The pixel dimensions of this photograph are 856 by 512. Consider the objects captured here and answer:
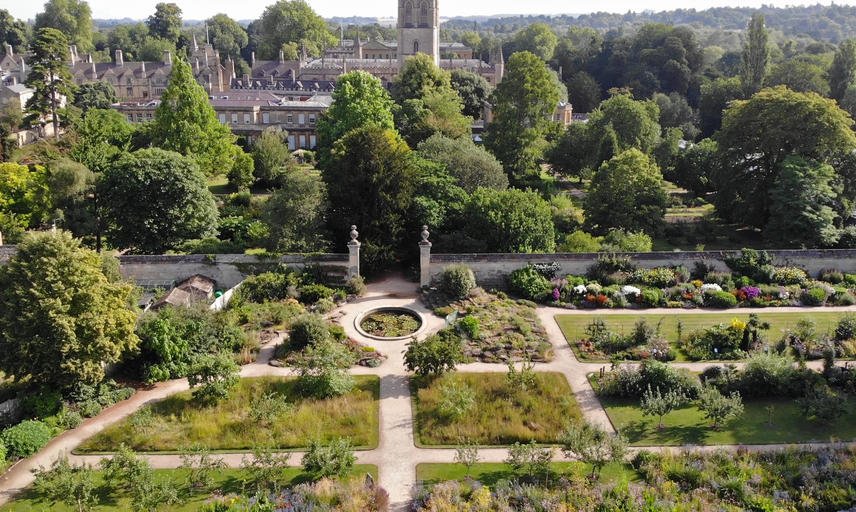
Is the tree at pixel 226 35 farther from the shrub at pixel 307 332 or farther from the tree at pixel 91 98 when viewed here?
the shrub at pixel 307 332

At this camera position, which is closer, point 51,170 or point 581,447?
point 581,447

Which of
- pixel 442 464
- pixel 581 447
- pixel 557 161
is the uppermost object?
pixel 557 161

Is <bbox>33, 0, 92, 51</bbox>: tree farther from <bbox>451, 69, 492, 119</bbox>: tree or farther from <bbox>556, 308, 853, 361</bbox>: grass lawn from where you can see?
<bbox>556, 308, 853, 361</bbox>: grass lawn

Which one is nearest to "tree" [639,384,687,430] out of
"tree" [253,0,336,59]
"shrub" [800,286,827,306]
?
"shrub" [800,286,827,306]

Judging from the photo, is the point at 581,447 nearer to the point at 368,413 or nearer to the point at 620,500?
the point at 620,500

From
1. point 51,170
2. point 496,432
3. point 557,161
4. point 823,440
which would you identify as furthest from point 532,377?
point 557,161

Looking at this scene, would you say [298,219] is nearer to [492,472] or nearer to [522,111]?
[492,472]

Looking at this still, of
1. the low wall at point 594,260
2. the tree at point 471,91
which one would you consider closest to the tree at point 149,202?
the low wall at point 594,260
